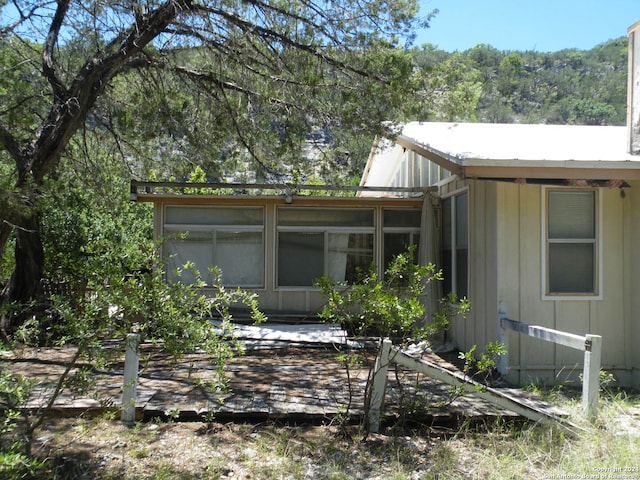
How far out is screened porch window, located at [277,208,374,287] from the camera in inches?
419

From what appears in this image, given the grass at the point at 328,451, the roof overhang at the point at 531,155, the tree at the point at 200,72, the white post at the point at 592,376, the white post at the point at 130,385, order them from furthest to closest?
the tree at the point at 200,72
the roof overhang at the point at 531,155
the white post at the point at 592,376
the white post at the point at 130,385
the grass at the point at 328,451

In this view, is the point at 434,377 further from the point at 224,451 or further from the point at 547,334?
the point at 224,451

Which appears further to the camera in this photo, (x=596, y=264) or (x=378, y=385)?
(x=596, y=264)

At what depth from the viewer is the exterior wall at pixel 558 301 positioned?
663cm

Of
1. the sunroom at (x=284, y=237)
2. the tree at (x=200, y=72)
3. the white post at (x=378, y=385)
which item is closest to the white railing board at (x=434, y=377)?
the white post at (x=378, y=385)

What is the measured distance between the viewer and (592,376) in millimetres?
4895

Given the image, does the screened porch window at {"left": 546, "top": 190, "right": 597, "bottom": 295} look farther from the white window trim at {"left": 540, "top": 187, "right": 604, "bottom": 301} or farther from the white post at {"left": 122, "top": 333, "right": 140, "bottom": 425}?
the white post at {"left": 122, "top": 333, "right": 140, "bottom": 425}

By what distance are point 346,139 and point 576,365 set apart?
14.7 ft

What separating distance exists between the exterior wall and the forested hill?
40.3m

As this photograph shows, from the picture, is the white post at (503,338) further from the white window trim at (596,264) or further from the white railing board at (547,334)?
the white window trim at (596,264)

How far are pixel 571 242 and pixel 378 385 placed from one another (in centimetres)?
343

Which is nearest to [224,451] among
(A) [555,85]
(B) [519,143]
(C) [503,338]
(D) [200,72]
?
(C) [503,338]

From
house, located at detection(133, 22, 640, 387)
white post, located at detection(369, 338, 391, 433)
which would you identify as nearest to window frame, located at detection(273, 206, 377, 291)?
house, located at detection(133, 22, 640, 387)

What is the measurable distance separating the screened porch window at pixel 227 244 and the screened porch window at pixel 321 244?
44cm
